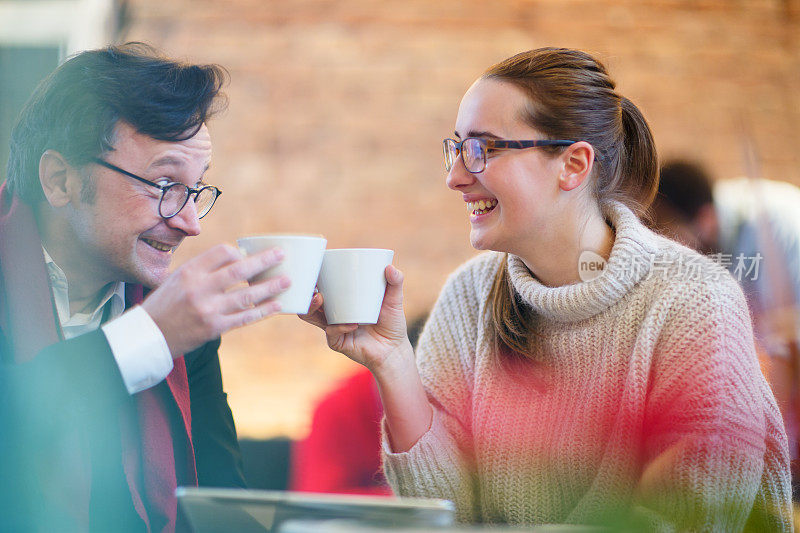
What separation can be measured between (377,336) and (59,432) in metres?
0.46

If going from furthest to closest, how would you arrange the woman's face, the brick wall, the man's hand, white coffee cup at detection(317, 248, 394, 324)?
the brick wall < the woman's face < white coffee cup at detection(317, 248, 394, 324) < the man's hand

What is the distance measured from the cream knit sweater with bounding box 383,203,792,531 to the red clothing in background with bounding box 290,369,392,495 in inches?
17.3

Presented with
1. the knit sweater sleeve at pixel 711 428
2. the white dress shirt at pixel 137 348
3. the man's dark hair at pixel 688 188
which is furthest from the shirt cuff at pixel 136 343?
the man's dark hair at pixel 688 188

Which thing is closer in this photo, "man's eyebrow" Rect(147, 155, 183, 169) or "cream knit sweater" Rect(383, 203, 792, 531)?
"cream knit sweater" Rect(383, 203, 792, 531)

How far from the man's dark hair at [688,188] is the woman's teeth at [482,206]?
0.94 metres

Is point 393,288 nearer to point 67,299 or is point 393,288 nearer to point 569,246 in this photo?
point 569,246

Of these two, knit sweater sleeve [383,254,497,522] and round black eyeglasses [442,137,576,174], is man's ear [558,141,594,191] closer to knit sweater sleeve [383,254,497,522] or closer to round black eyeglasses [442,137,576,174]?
round black eyeglasses [442,137,576,174]

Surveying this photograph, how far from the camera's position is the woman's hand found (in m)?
1.07

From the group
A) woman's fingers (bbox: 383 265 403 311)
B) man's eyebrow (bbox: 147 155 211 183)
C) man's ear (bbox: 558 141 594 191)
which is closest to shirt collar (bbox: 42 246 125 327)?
man's eyebrow (bbox: 147 155 211 183)

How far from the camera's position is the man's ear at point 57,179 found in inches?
43.9

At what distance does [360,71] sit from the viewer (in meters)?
2.65

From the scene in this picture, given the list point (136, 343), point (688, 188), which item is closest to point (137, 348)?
point (136, 343)

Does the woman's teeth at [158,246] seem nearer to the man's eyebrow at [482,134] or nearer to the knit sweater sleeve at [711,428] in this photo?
the man's eyebrow at [482,134]

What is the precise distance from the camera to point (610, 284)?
110cm
